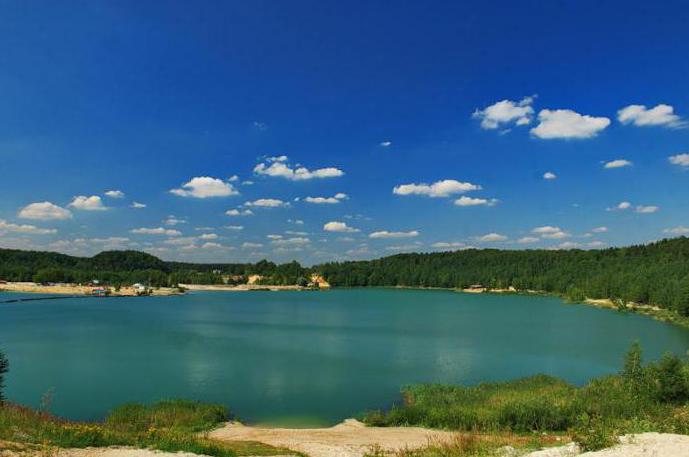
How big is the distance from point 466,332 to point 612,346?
16612mm

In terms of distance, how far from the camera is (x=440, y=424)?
20.4 metres

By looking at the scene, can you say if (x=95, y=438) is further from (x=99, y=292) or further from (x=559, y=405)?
(x=99, y=292)

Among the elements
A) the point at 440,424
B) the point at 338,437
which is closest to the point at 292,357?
the point at 440,424

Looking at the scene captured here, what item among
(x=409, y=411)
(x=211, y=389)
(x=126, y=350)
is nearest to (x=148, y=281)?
(x=126, y=350)

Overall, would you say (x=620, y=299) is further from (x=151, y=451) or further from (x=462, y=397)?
(x=151, y=451)

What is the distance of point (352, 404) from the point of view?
2634cm

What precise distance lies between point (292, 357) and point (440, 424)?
2294 cm

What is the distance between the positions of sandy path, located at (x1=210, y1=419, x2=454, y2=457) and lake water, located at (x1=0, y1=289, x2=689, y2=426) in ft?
9.05

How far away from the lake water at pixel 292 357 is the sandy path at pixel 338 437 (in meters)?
2.76

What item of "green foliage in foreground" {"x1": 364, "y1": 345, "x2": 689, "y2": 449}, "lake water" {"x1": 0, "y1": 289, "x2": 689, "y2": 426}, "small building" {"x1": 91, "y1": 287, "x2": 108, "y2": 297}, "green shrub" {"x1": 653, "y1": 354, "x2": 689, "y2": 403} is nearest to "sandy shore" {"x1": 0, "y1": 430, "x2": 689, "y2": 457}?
"green foliage in foreground" {"x1": 364, "y1": 345, "x2": 689, "y2": 449}

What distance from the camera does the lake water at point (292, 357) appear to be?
27.8 meters

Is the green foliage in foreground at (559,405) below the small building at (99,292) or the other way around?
the other way around

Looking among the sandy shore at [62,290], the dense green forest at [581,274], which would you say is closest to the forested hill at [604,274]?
the dense green forest at [581,274]

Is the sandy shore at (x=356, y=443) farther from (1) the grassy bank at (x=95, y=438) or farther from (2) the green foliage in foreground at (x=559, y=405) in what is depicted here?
(2) the green foliage in foreground at (x=559, y=405)
